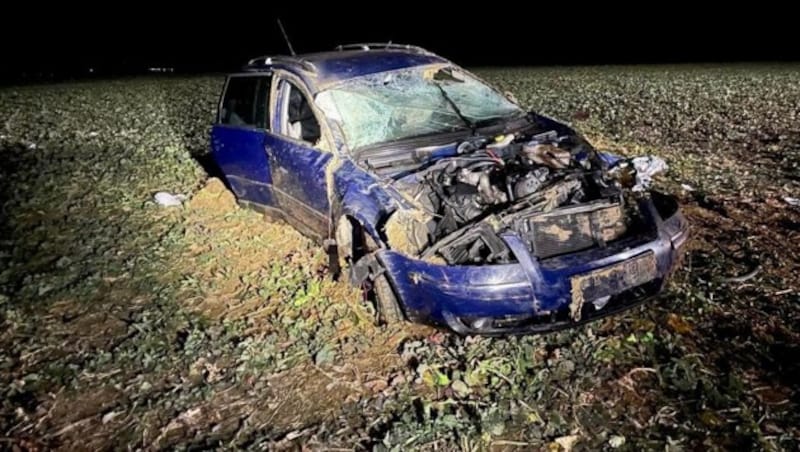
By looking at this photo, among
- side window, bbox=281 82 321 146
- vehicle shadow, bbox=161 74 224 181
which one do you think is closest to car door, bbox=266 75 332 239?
side window, bbox=281 82 321 146

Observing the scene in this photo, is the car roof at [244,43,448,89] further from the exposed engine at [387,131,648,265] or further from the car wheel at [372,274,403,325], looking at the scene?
the car wheel at [372,274,403,325]

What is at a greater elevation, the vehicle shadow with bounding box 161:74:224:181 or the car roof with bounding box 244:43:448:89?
the car roof with bounding box 244:43:448:89

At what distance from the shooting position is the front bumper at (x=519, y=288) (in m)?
3.25

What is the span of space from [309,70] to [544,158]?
2.01 metres

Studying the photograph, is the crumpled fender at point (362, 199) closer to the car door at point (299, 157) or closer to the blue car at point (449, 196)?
the blue car at point (449, 196)

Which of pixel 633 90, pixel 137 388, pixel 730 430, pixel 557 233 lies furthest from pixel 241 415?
pixel 633 90

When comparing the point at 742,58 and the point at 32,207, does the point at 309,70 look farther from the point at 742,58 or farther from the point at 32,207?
the point at 742,58

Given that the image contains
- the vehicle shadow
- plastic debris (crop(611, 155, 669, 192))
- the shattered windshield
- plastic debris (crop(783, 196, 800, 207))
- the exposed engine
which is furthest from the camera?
the vehicle shadow

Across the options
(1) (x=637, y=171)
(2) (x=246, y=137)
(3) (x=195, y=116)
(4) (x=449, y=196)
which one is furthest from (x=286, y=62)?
(3) (x=195, y=116)

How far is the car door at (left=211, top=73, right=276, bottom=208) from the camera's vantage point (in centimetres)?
506

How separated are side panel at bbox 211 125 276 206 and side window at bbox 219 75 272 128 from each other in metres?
0.09

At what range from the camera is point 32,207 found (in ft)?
21.4

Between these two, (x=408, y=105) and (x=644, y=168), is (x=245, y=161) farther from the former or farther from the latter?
(x=644, y=168)

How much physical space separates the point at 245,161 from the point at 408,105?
1632 mm
